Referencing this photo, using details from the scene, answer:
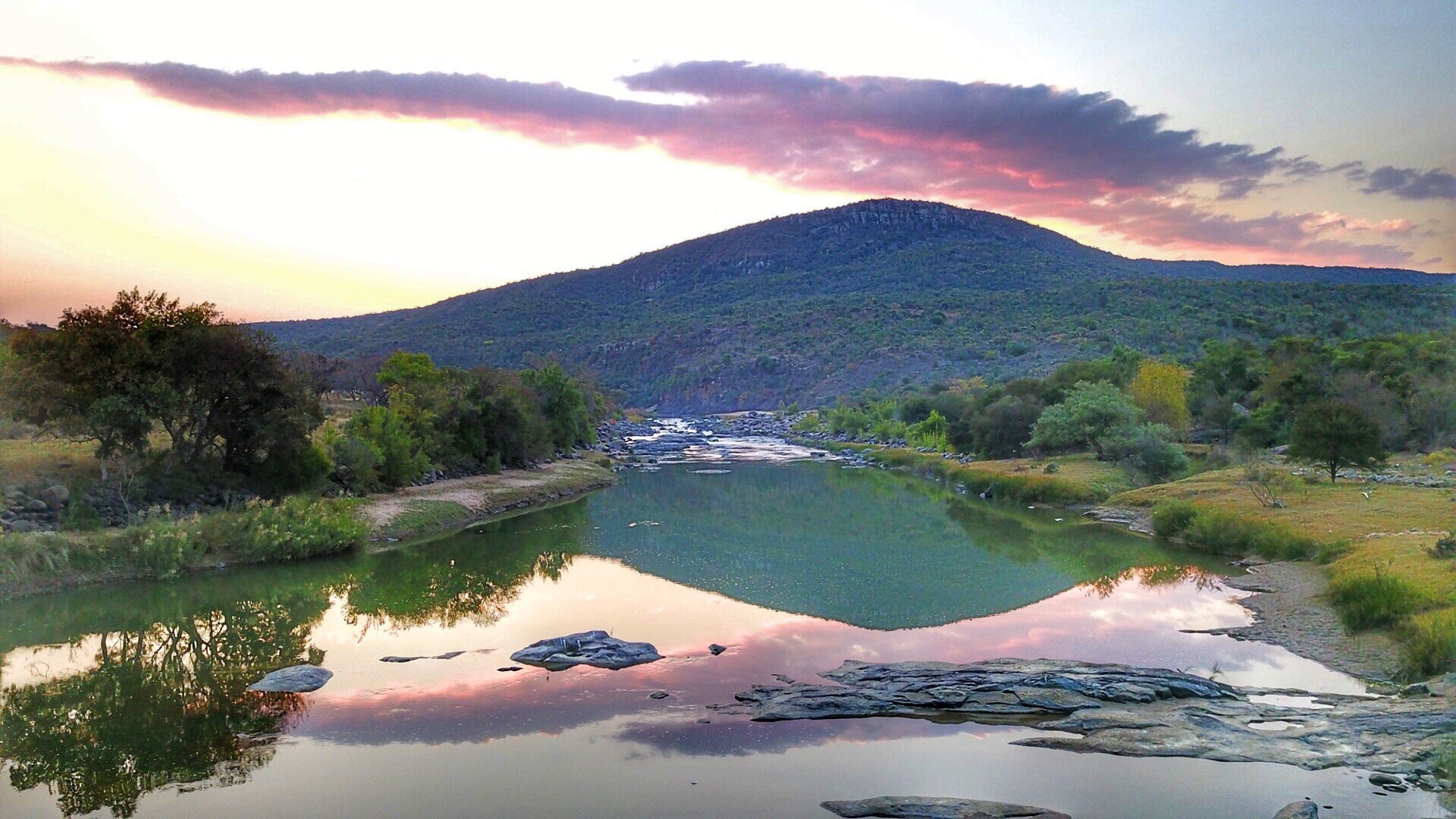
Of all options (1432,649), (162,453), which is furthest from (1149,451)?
(162,453)

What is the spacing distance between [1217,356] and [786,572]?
45951 millimetres

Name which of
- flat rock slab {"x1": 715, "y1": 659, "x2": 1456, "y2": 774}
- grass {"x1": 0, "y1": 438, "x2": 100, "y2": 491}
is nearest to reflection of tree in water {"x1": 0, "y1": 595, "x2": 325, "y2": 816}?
→ flat rock slab {"x1": 715, "y1": 659, "x2": 1456, "y2": 774}

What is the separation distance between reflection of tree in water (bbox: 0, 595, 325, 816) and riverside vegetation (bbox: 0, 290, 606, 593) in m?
5.57

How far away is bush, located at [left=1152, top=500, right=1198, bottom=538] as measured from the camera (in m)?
32.9

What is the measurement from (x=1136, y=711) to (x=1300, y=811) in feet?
13.5

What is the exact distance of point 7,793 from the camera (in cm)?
1287

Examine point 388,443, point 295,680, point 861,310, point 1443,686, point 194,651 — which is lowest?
point 194,651

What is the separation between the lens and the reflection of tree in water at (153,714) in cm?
1343

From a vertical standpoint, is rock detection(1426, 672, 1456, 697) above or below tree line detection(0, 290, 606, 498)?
below

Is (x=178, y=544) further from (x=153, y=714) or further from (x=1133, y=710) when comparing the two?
(x=1133, y=710)

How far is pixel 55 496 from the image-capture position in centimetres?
2759

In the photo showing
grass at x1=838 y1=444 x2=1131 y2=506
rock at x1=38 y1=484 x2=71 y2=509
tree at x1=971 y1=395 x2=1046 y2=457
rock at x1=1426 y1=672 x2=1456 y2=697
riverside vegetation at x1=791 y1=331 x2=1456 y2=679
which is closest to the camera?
rock at x1=1426 y1=672 x2=1456 y2=697

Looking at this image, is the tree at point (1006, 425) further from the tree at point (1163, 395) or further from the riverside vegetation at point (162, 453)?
the riverside vegetation at point (162, 453)

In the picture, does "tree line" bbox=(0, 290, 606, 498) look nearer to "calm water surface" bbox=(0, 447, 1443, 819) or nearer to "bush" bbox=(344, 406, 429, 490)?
"bush" bbox=(344, 406, 429, 490)
